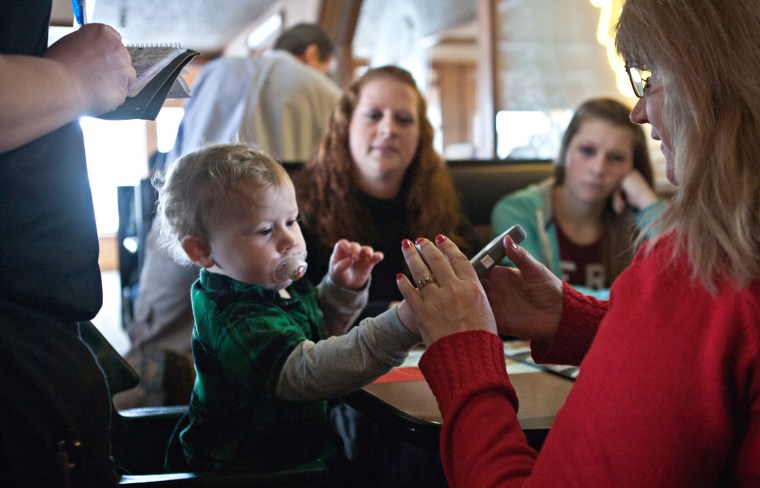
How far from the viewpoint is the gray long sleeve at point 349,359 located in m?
1.00

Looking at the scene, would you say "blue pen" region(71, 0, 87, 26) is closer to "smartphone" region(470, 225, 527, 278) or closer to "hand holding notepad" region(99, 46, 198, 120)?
"hand holding notepad" region(99, 46, 198, 120)

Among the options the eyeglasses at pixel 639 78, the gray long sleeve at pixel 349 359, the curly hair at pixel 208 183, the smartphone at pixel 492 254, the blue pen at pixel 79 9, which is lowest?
the gray long sleeve at pixel 349 359

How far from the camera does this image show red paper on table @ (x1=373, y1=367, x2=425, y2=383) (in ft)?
4.16

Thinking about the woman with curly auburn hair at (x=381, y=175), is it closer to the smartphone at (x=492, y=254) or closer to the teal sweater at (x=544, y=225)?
the teal sweater at (x=544, y=225)

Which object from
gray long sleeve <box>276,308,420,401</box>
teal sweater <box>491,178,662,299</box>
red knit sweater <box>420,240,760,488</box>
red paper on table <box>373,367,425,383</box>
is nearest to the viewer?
red knit sweater <box>420,240,760,488</box>

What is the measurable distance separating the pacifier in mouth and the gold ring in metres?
0.27

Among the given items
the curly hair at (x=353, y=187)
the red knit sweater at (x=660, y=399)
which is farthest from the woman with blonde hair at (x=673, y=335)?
the curly hair at (x=353, y=187)

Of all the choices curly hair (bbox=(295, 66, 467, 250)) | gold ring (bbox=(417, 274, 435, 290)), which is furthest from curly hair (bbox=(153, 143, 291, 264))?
curly hair (bbox=(295, 66, 467, 250))

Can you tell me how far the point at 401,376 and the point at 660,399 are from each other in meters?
0.64

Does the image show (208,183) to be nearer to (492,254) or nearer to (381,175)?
(492,254)

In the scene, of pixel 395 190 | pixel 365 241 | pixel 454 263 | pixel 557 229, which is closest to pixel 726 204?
pixel 454 263

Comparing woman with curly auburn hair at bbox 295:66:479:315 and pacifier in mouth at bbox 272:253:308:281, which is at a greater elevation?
woman with curly auburn hair at bbox 295:66:479:315

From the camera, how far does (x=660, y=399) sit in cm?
70

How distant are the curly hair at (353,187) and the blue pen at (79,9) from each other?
0.97m
